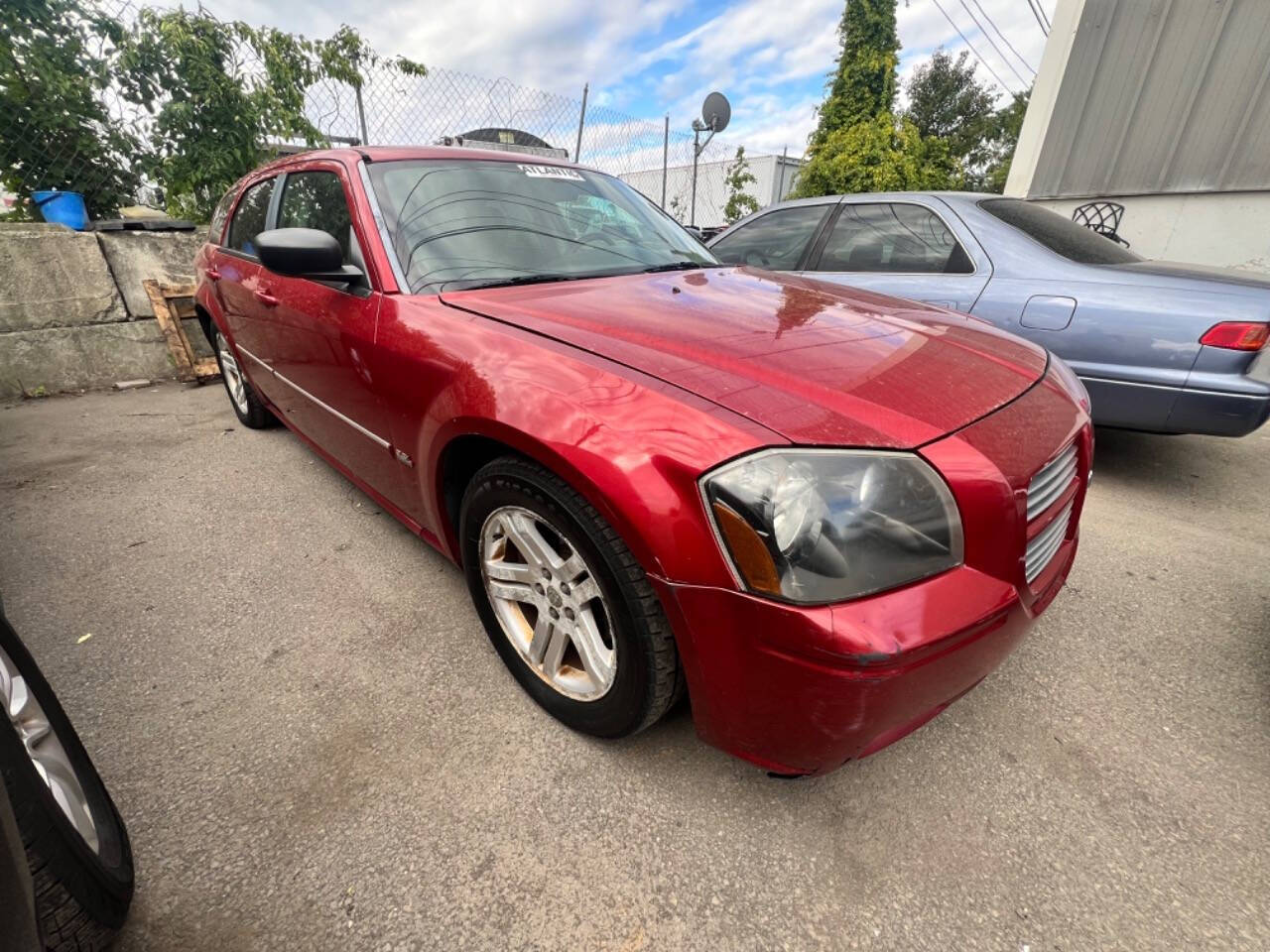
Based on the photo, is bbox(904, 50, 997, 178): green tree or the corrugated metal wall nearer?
the corrugated metal wall

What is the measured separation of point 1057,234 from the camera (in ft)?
10.8

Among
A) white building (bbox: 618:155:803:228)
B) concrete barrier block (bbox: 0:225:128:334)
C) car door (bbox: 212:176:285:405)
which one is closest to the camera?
car door (bbox: 212:176:285:405)

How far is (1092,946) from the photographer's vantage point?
1.16 m

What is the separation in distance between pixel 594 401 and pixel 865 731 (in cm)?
86

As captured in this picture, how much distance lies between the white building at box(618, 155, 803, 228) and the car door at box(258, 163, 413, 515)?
7.90m

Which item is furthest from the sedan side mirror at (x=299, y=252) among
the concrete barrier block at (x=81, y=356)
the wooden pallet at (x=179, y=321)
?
the concrete barrier block at (x=81, y=356)

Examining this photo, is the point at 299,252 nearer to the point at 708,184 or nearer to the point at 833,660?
the point at 833,660

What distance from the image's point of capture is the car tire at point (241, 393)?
3.63 m

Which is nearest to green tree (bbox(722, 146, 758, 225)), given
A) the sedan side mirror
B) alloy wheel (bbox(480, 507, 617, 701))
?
the sedan side mirror

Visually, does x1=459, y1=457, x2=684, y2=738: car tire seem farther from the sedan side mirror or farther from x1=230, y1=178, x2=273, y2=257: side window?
x1=230, y1=178, x2=273, y2=257: side window

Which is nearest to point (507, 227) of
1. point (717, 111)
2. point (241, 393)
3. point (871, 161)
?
point (241, 393)

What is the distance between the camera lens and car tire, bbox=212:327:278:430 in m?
3.63

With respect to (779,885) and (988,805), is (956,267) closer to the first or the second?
(988,805)

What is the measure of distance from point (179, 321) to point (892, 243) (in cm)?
561
